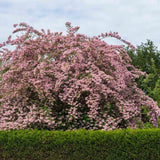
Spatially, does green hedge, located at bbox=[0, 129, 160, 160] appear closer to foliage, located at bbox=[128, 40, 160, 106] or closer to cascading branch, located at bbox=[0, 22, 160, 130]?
cascading branch, located at bbox=[0, 22, 160, 130]

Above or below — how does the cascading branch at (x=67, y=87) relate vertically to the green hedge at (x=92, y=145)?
above

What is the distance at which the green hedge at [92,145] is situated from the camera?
611 centimetres

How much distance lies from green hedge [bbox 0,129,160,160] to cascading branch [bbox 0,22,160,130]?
0.71 metres

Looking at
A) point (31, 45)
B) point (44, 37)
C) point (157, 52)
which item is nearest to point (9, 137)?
point (31, 45)

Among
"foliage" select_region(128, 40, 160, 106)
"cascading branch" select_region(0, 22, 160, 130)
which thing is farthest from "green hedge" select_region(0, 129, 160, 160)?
"foliage" select_region(128, 40, 160, 106)

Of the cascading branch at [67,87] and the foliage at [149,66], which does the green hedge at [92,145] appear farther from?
the foliage at [149,66]

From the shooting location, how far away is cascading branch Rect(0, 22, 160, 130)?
280 inches

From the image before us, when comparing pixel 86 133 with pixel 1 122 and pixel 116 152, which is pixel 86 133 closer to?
pixel 116 152

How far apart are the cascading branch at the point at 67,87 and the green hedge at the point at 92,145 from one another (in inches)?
28.0

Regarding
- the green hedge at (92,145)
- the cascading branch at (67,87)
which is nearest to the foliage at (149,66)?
the cascading branch at (67,87)

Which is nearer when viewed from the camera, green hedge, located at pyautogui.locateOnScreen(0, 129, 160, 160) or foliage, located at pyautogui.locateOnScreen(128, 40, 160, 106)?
green hedge, located at pyautogui.locateOnScreen(0, 129, 160, 160)

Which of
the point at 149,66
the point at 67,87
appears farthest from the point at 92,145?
the point at 149,66

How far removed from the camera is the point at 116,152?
20.0 ft

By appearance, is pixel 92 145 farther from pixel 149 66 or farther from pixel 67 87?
pixel 149 66
